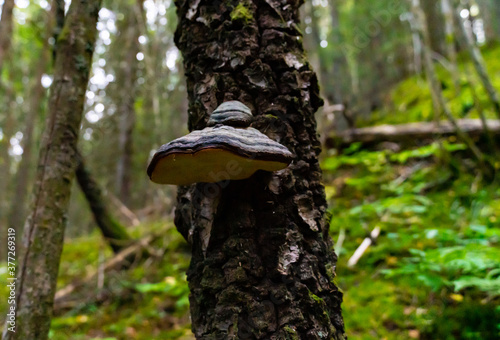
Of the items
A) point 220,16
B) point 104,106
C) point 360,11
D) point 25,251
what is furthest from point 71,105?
point 360,11

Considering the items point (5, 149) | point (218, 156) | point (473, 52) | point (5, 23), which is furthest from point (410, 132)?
point (5, 149)

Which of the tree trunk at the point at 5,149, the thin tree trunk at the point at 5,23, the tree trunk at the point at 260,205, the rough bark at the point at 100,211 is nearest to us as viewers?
the tree trunk at the point at 260,205

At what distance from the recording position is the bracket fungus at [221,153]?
3.67 ft

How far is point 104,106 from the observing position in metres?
6.44

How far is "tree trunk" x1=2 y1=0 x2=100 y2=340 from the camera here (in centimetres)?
182

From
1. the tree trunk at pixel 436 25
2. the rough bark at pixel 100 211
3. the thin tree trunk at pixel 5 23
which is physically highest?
the tree trunk at pixel 436 25

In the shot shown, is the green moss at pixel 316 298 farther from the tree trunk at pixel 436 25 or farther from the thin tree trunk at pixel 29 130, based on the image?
the tree trunk at pixel 436 25

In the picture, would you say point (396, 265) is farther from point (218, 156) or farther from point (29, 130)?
point (29, 130)

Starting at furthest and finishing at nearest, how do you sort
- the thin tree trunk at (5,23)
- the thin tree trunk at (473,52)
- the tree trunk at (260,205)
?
the thin tree trunk at (473,52) < the thin tree trunk at (5,23) < the tree trunk at (260,205)

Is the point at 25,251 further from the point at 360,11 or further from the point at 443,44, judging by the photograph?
the point at 360,11

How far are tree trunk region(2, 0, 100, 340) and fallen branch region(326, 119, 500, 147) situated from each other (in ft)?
14.8

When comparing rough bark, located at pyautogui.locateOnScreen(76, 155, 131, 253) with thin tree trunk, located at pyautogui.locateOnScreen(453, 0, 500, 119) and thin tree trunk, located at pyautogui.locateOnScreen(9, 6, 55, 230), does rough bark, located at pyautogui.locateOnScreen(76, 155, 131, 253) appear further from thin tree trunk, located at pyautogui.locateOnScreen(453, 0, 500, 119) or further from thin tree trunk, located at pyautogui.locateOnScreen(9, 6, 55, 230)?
thin tree trunk, located at pyautogui.locateOnScreen(453, 0, 500, 119)

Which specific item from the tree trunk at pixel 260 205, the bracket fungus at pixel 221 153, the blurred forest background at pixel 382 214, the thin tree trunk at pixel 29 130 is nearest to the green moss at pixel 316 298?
the tree trunk at pixel 260 205

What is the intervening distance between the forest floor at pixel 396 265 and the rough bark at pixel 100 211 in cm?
53
